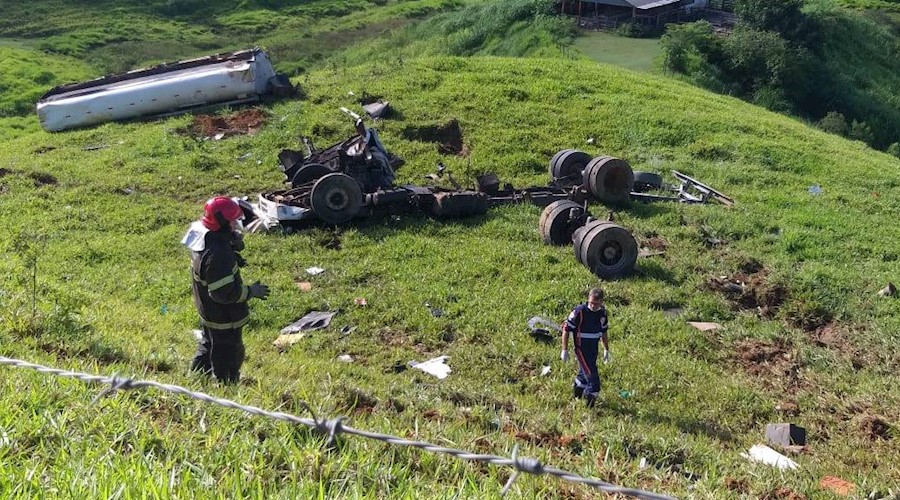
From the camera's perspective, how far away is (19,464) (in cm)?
289

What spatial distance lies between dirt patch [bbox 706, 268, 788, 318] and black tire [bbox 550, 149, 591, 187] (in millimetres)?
3704

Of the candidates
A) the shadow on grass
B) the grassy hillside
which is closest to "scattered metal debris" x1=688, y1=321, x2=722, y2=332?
the grassy hillside

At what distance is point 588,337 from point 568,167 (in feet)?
22.2

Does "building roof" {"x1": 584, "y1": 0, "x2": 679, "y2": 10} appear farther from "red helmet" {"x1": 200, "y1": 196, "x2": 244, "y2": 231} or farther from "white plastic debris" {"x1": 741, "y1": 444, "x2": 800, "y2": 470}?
"red helmet" {"x1": 200, "y1": 196, "x2": 244, "y2": 231}

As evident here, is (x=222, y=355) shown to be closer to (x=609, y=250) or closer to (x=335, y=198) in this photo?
(x=335, y=198)

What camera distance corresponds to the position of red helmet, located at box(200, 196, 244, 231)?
542cm

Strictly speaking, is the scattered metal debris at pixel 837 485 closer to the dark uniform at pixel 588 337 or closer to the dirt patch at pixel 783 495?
the dirt patch at pixel 783 495

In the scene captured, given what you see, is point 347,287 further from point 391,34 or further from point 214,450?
point 391,34

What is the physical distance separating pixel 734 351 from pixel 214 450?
6.25m

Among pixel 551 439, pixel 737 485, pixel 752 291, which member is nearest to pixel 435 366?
pixel 551 439

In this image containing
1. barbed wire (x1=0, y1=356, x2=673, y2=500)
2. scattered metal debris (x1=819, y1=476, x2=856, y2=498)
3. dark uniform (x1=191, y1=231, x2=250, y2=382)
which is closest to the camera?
barbed wire (x1=0, y1=356, x2=673, y2=500)

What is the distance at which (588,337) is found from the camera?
648 cm

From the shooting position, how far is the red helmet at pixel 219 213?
542 centimetres

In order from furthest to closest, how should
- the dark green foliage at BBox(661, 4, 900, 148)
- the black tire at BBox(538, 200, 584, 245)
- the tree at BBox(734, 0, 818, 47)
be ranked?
the tree at BBox(734, 0, 818, 47)
the dark green foliage at BBox(661, 4, 900, 148)
the black tire at BBox(538, 200, 584, 245)
